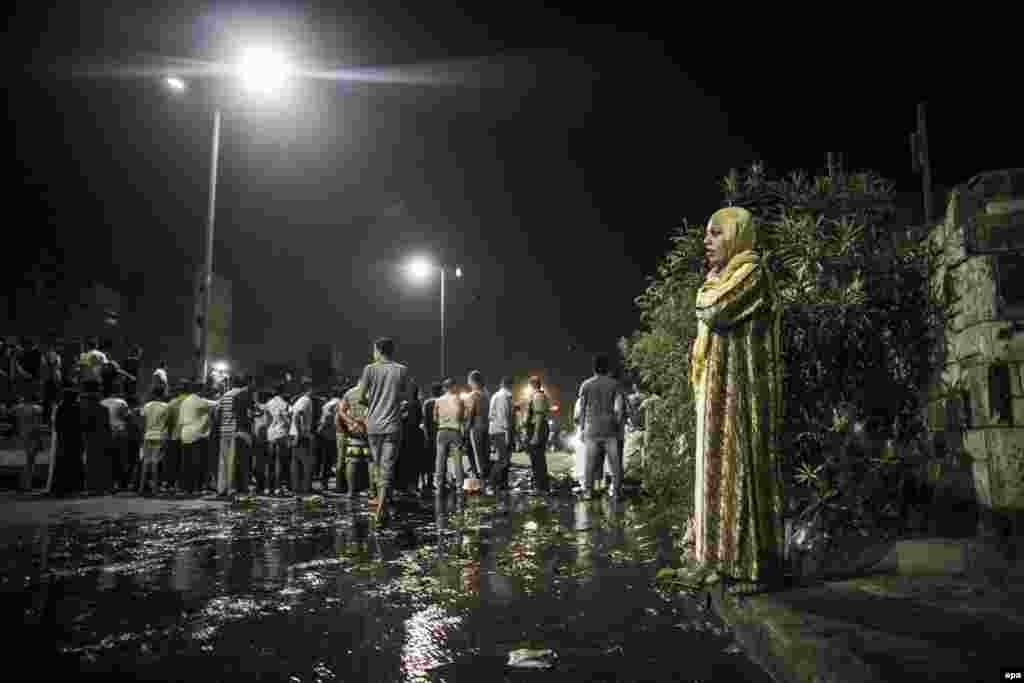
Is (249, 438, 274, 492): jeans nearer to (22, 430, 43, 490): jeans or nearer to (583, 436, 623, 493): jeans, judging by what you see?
(22, 430, 43, 490): jeans

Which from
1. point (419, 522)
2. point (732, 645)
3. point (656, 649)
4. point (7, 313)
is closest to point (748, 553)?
point (732, 645)

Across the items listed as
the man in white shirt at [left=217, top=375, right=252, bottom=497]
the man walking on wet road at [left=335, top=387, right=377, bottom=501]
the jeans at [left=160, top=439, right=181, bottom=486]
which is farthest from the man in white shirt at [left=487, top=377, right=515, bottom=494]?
the jeans at [left=160, top=439, right=181, bottom=486]

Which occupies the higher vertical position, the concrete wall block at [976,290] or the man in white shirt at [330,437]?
the concrete wall block at [976,290]

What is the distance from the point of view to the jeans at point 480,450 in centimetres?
1260

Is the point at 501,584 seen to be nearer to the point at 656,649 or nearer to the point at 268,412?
the point at 656,649

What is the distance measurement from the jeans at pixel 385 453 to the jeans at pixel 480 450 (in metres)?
4.35

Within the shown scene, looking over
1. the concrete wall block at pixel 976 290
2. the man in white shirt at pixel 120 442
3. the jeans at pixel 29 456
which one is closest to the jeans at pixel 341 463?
the man in white shirt at pixel 120 442

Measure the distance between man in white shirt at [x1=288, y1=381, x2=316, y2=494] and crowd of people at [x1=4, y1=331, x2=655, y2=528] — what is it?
20 mm

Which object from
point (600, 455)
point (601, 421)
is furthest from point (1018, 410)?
point (600, 455)

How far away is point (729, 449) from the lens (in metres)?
3.94

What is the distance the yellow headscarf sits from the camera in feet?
13.5

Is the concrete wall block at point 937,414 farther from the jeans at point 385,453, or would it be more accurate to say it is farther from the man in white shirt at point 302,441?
the man in white shirt at point 302,441

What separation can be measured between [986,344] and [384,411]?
6259mm

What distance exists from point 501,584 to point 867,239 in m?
4.06
